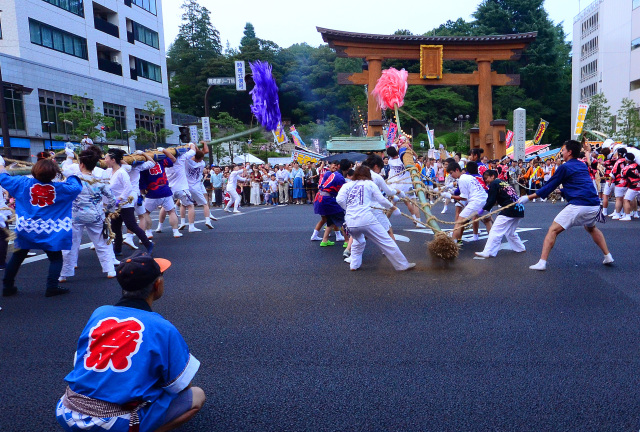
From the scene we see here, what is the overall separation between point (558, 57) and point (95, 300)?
2037 inches

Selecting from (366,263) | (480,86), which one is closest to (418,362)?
(366,263)

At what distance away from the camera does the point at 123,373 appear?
7.50 ft

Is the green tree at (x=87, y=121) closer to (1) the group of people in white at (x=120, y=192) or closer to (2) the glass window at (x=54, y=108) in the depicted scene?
(2) the glass window at (x=54, y=108)

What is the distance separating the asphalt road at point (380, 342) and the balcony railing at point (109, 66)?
26955 mm

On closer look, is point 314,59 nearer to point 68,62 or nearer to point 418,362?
point 68,62

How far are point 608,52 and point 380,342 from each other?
47222mm

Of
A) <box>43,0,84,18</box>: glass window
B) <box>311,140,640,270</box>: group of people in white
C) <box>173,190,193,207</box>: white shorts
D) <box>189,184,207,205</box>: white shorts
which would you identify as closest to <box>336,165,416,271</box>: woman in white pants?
<box>311,140,640,270</box>: group of people in white

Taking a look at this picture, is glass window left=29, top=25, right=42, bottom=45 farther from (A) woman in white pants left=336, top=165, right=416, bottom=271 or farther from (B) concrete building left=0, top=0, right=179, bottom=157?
(A) woman in white pants left=336, top=165, right=416, bottom=271

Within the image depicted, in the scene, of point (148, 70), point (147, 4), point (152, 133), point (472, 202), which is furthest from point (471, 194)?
point (147, 4)

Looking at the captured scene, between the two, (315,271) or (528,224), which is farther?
(528,224)

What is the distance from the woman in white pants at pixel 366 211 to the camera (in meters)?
6.58

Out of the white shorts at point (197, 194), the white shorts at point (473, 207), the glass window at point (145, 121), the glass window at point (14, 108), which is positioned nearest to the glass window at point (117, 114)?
the glass window at point (145, 121)

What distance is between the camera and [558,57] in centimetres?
4800

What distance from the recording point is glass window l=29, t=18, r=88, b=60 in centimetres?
2538
